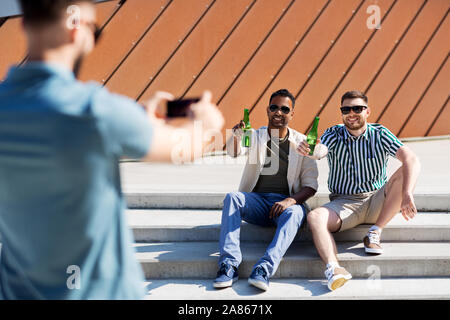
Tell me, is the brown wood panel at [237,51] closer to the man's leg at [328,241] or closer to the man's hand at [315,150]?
the man's hand at [315,150]

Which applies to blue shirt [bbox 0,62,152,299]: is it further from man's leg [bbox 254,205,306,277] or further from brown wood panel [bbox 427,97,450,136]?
brown wood panel [bbox 427,97,450,136]

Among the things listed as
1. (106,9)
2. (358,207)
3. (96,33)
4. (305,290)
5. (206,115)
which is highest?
(106,9)

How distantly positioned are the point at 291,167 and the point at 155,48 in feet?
11.6

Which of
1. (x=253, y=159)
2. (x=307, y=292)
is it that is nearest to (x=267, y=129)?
(x=253, y=159)

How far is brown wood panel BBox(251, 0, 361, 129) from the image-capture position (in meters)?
6.48

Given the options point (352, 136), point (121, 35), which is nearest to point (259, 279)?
point (352, 136)

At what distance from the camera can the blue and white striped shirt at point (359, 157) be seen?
328 cm

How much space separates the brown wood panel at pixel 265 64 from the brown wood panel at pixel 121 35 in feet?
5.02

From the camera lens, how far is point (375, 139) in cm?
330

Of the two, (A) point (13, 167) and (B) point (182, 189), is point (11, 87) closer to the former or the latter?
(A) point (13, 167)

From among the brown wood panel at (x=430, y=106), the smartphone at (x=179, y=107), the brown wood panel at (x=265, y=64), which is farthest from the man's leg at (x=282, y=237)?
the brown wood panel at (x=430, y=106)

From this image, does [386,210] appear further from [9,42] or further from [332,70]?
[9,42]

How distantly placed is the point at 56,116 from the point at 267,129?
293 cm

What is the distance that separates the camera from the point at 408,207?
2.91m
